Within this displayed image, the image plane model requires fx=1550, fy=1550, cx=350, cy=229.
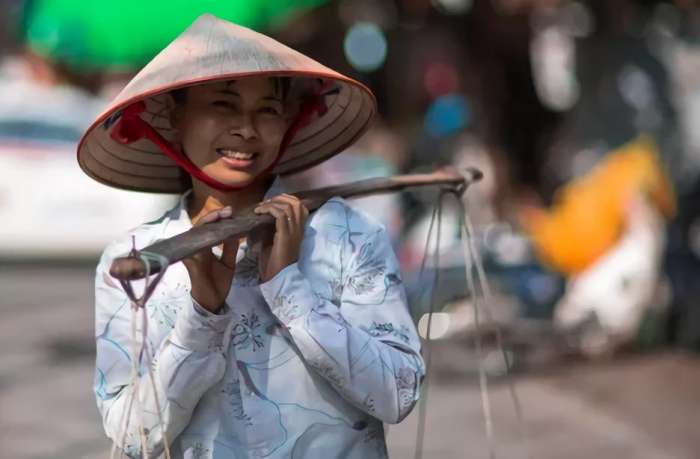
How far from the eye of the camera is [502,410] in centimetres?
661

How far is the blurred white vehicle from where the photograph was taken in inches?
480

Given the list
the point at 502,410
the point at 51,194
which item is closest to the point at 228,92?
the point at 502,410

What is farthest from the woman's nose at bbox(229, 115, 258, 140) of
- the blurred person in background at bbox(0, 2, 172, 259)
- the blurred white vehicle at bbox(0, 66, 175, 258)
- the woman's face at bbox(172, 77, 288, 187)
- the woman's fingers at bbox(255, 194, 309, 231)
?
the blurred white vehicle at bbox(0, 66, 175, 258)

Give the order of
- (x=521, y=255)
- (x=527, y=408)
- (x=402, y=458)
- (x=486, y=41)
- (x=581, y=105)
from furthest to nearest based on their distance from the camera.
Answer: (x=486, y=41) → (x=581, y=105) → (x=521, y=255) → (x=527, y=408) → (x=402, y=458)

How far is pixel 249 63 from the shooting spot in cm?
251

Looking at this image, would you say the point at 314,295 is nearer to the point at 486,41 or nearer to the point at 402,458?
the point at 402,458

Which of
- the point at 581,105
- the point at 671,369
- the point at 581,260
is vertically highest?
the point at 581,105

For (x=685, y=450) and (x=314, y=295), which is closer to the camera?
(x=314, y=295)

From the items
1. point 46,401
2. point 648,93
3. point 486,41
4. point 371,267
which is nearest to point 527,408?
point 46,401

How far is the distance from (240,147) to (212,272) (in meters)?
0.25

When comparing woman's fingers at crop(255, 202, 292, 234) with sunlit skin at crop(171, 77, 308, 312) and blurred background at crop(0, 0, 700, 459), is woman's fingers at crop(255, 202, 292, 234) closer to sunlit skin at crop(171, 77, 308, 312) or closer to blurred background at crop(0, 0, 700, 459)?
→ sunlit skin at crop(171, 77, 308, 312)

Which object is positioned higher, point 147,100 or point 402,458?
point 147,100

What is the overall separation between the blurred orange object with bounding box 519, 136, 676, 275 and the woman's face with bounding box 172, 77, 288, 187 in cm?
505

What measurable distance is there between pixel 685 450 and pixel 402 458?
1.10 metres
